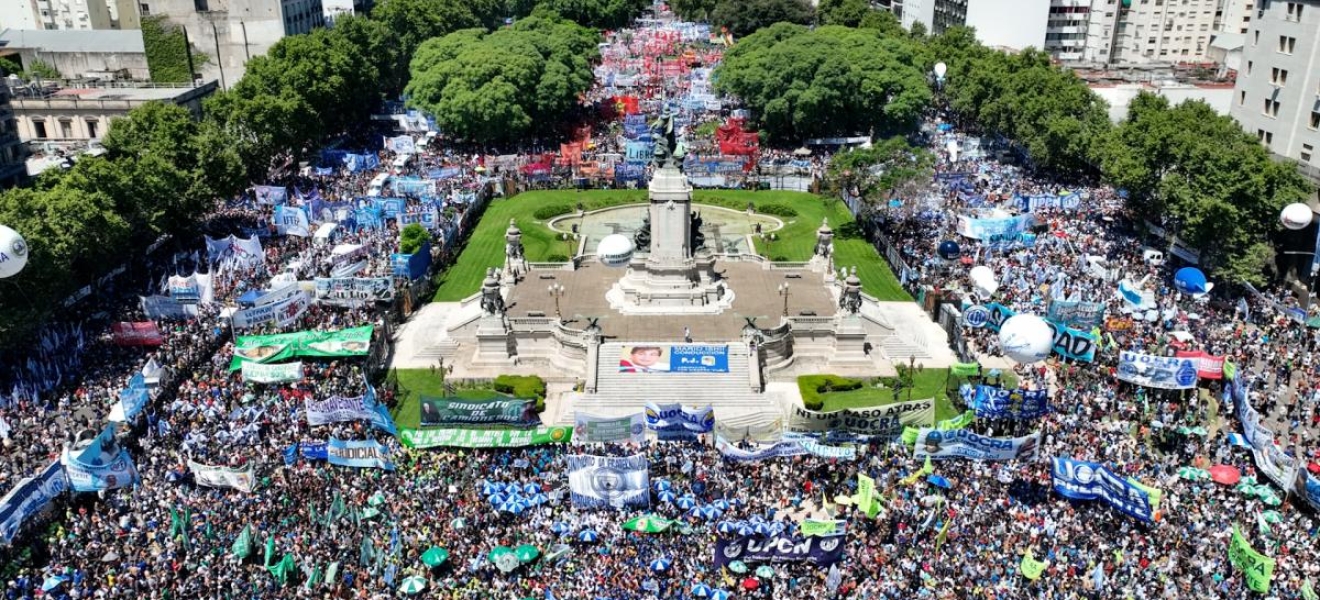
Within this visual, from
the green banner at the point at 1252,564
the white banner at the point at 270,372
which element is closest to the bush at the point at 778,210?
the white banner at the point at 270,372

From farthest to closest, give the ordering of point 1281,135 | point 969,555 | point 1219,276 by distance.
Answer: point 1281,135 < point 1219,276 < point 969,555

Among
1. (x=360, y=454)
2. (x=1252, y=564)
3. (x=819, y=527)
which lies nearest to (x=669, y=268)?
(x=360, y=454)

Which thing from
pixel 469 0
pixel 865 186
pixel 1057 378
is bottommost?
pixel 1057 378

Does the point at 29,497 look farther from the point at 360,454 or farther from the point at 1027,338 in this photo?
the point at 1027,338

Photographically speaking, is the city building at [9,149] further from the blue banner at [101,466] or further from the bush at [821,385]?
the bush at [821,385]

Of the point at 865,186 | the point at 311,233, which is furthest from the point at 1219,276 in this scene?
the point at 311,233

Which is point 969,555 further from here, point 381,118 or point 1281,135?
point 381,118

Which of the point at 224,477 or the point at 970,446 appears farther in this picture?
the point at 970,446
